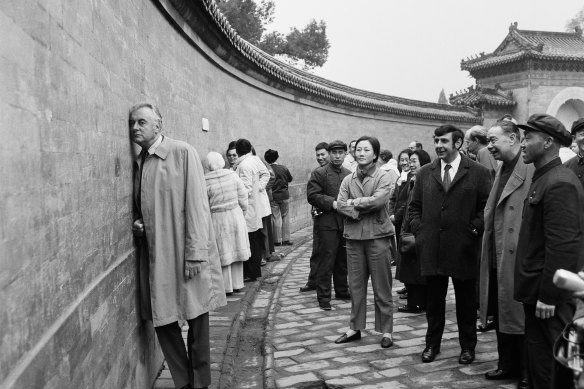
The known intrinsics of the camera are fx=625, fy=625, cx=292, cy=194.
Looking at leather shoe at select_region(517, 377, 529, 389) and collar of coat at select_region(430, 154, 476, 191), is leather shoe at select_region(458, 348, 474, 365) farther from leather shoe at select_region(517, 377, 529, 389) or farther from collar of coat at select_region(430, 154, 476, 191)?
collar of coat at select_region(430, 154, 476, 191)

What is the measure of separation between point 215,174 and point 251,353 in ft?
8.73

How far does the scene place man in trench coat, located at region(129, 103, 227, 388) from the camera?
4320mm

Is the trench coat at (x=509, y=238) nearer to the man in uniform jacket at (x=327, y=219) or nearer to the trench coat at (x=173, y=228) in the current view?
the trench coat at (x=173, y=228)

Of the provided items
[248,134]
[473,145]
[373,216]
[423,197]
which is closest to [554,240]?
[423,197]

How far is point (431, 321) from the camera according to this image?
17.7 ft

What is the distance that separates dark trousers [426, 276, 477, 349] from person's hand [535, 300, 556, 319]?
138 centimetres

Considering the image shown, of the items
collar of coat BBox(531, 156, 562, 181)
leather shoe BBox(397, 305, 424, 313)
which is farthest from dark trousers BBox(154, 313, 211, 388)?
leather shoe BBox(397, 305, 424, 313)

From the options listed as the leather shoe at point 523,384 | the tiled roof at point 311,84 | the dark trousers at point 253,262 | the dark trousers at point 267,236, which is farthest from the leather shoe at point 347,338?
the dark trousers at point 267,236

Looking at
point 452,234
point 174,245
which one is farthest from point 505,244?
point 174,245

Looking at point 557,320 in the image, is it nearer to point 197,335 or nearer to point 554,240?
point 554,240

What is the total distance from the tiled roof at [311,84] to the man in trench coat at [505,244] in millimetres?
4526

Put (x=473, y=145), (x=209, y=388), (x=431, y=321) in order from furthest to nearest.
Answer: (x=473, y=145) < (x=431, y=321) < (x=209, y=388)

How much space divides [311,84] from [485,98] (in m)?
13.0

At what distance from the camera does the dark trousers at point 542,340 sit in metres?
3.83
